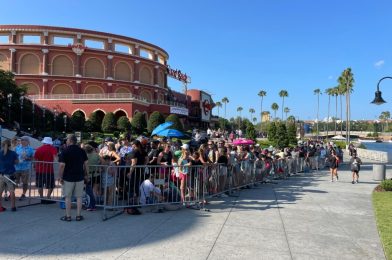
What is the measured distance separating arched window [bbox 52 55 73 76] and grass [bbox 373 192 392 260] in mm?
56533

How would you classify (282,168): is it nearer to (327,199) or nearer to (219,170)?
(327,199)

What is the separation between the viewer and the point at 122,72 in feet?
215

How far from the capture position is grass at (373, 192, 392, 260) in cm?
670

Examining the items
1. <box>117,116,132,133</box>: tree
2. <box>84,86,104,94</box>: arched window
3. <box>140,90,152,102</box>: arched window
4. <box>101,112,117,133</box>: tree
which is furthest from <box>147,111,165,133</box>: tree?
<box>140,90,152,102</box>: arched window

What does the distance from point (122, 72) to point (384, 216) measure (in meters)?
60.5

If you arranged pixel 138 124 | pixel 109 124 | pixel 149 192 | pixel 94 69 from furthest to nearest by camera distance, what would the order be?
pixel 94 69, pixel 138 124, pixel 109 124, pixel 149 192

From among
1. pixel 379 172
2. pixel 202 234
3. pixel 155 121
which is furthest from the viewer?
pixel 155 121

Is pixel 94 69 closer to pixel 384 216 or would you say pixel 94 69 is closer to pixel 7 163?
pixel 7 163

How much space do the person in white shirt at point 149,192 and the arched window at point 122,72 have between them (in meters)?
58.2

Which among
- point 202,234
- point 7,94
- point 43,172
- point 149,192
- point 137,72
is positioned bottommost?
point 202,234

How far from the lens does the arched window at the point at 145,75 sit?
68.4 metres

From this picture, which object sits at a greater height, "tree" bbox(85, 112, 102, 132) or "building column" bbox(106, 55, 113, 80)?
"building column" bbox(106, 55, 113, 80)

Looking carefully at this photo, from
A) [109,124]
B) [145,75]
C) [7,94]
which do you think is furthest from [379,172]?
[145,75]

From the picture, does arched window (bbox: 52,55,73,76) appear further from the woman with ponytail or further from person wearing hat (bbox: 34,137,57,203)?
the woman with ponytail
